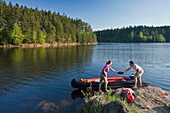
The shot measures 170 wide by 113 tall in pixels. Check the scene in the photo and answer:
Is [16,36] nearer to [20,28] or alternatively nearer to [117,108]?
[20,28]

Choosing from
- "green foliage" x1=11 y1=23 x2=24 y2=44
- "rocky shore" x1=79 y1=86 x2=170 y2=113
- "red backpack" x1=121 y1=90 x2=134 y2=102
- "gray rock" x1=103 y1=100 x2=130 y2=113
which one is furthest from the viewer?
"green foliage" x1=11 y1=23 x2=24 y2=44

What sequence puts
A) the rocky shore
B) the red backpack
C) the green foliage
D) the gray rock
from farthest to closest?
the green foliage
the red backpack
the rocky shore
the gray rock

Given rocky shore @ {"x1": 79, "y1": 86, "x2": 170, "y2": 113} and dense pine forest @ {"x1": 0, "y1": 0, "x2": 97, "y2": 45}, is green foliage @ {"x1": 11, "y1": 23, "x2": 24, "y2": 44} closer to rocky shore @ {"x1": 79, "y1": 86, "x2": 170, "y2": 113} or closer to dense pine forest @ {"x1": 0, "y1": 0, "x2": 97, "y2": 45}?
dense pine forest @ {"x1": 0, "y1": 0, "x2": 97, "y2": 45}

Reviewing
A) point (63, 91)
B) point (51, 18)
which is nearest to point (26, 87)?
point (63, 91)

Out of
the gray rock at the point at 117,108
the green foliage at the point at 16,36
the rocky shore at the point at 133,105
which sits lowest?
the rocky shore at the point at 133,105

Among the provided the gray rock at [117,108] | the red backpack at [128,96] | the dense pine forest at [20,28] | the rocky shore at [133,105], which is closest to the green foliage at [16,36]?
the dense pine forest at [20,28]

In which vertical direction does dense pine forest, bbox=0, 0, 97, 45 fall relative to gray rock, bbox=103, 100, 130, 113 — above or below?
above

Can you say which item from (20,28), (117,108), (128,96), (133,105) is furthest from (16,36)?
(117,108)

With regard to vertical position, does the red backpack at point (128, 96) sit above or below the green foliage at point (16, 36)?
below

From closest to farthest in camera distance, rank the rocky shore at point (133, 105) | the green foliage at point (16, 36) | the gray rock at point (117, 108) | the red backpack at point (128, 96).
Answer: the gray rock at point (117, 108) < the rocky shore at point (133, 105) < the red backpack at point (128, 96) < the green foliage at point (16, 36)

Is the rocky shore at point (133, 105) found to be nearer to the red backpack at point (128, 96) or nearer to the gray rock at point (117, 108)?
the gray rock at point (117, 108)

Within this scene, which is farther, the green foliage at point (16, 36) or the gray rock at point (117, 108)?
the green foliage at point (16, 36)

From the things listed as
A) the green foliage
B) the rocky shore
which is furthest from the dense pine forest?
the rocky shore

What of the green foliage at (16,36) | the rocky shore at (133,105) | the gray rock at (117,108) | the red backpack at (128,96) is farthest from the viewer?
the green foliage at (16,36)
